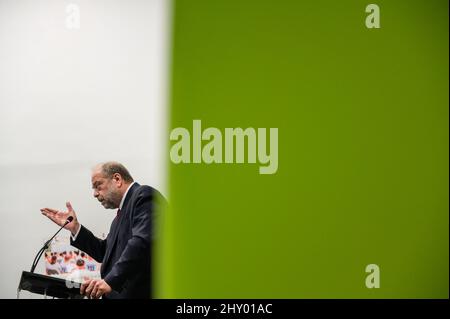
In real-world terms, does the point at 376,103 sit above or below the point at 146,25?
below

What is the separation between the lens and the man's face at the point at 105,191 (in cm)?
243

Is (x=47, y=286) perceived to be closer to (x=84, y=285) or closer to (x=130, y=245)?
(x=84, y=285)

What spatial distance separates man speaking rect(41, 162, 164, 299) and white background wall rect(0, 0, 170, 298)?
0.15 ft

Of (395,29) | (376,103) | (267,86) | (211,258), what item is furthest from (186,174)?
(395,29)

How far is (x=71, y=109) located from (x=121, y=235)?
70 cm

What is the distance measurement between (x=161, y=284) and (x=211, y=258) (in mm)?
289

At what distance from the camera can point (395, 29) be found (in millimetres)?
2471

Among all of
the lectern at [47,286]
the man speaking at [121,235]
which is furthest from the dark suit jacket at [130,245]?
the lectern at [47,286]

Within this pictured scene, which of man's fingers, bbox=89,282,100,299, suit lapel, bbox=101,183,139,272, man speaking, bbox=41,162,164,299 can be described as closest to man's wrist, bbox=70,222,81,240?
man speaking, bbox=41,162,164,299

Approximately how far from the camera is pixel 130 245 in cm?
237

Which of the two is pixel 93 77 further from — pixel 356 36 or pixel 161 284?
pixel 356 36

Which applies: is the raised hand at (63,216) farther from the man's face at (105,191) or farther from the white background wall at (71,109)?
the man's face at (105,191)

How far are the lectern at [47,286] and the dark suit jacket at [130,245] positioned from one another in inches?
7.3

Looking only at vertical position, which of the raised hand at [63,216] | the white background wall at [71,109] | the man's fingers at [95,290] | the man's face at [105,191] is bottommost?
the man's fingers at [95,290]
